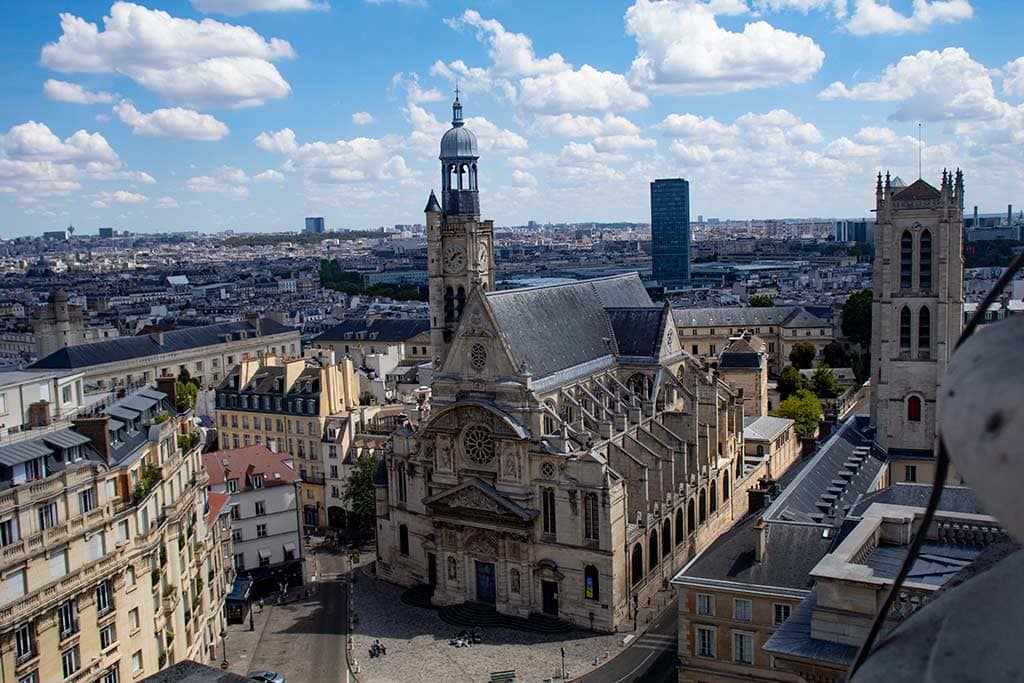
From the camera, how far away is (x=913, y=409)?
207 ft

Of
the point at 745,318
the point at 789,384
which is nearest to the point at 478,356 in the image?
the point at 789,384

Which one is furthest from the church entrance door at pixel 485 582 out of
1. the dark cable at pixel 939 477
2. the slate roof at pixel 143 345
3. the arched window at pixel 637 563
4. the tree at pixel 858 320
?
the tree at pixel 858 320

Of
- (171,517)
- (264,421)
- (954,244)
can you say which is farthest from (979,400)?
(264,421)

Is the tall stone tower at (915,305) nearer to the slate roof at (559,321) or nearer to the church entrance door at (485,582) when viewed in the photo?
the slate roof at (559,321)

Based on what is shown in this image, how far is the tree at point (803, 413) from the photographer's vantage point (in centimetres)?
8862

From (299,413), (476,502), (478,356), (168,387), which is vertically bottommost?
(476,502)

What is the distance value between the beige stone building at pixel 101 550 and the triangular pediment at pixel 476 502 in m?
15.2

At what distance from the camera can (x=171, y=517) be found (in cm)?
4150

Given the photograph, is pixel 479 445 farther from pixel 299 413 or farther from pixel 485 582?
pixel 299 413

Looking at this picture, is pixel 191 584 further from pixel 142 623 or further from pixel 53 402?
pixel 53 402

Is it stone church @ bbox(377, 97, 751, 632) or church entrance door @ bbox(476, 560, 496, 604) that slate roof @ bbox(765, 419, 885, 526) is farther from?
church entrance door @ bbox(476, 560, 496, 604)

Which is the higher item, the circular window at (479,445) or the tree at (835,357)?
the circular window at (479,445)

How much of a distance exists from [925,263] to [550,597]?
30.7 m

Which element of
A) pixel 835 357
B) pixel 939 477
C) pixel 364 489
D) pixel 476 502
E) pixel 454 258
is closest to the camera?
pixel 939 477
